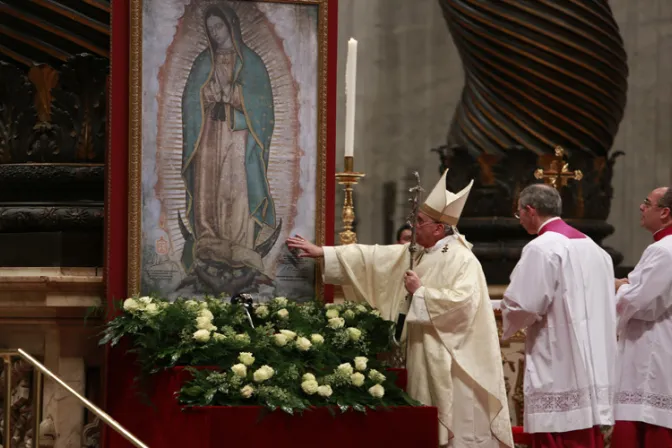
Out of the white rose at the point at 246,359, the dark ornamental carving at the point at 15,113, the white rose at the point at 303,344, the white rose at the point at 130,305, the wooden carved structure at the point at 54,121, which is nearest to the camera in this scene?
the white rose at the point at 246,359

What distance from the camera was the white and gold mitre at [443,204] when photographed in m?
7.06

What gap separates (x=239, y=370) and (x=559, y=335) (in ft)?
5.61

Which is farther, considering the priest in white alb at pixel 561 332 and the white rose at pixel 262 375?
the priest in white alb at pixel 561 332

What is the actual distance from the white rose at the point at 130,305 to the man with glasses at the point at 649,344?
242cm

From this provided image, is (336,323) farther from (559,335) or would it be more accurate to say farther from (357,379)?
(559,335)

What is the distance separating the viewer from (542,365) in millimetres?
7094

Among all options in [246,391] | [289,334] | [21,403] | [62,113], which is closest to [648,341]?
[289,334]

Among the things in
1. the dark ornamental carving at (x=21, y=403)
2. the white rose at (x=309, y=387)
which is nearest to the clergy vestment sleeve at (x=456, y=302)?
the white rose at (x=309, y=387)

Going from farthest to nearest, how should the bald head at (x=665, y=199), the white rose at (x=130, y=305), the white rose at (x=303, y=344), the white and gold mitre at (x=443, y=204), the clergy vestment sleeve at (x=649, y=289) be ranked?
the bald head at (x=665, y=199)
the clergy vestment sleeve at (x=649, y=289)
the white and gold mitre at (x=443, y=204)
the white rose at (x=130, y=305)
the white rose at (x=303, y=344)

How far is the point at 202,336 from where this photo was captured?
637 cm

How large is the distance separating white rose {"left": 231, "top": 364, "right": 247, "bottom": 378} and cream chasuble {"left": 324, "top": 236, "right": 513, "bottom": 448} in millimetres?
1021

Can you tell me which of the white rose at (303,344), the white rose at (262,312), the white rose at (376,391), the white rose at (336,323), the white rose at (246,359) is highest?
the white rose at (262,312)

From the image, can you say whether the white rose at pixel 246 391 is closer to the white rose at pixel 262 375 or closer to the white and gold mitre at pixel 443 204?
the white rose at pixel 262 375

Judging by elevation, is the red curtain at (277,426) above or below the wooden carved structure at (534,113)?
below
